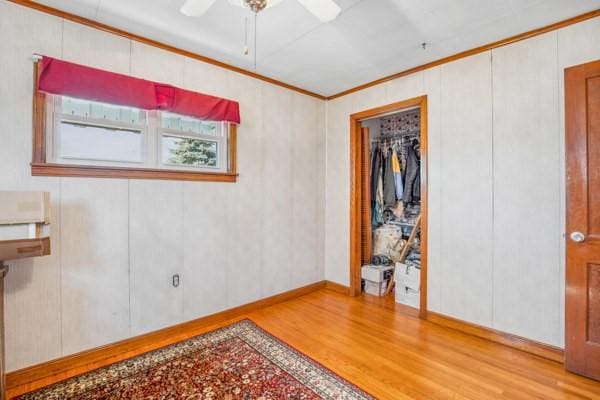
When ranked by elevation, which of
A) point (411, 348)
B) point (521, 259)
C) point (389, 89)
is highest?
point (389, 89)

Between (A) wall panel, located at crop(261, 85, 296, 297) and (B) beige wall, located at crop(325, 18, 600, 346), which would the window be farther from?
(B) beige wall, located at crop(325, 18, 600, 346)

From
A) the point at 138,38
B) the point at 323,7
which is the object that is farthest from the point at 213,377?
the point at 138,38

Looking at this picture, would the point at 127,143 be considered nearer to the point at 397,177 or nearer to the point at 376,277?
the point at 376,277

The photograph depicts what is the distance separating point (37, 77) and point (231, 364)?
2406mm

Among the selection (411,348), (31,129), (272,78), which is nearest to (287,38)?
(272,78)

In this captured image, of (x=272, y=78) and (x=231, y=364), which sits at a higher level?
(x=272, y=78)

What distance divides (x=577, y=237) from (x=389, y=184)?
7.04 feet

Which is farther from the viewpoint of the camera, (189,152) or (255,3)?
(189,152)

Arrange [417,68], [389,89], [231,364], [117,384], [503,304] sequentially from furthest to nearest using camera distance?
[389,89], [417,68], [503,304], [231,364], [117,384]

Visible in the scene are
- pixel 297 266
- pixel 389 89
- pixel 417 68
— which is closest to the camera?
pixel 417 68

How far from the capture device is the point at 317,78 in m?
3.38

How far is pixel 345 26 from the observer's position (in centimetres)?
234

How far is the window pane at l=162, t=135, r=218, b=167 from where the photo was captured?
269 centimetres

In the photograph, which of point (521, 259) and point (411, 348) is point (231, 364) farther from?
point (521, 259)
